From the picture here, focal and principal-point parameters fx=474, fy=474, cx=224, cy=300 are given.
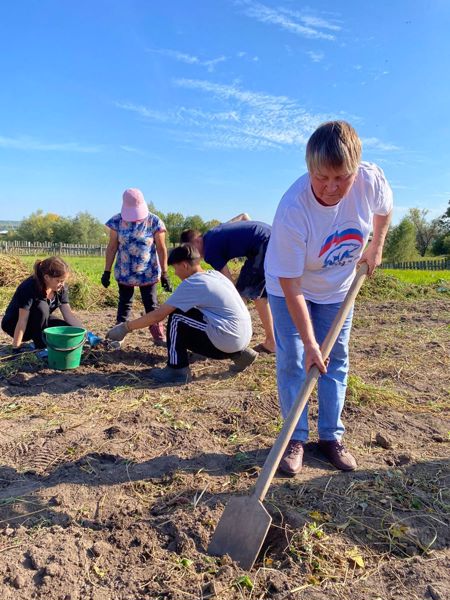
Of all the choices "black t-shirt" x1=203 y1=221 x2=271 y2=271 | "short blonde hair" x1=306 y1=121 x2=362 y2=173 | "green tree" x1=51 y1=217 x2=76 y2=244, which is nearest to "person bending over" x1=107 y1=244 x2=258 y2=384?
"black t-shirt" x1=203 y1=221 x2=271 y2=271

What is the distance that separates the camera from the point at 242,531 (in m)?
1.95

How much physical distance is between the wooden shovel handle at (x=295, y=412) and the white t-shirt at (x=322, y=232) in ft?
0.52

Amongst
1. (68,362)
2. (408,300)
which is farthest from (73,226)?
(68,362)

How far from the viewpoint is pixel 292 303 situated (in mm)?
2273

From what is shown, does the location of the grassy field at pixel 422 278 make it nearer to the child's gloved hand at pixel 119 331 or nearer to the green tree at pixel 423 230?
the child's gloved hand at pixel 119 331

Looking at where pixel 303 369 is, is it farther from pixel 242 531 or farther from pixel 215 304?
pixel 215 304

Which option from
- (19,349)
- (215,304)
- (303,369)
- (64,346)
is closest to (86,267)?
(19,349)

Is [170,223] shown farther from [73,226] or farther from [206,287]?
[206,287]

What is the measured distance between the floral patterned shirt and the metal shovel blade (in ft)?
10.8

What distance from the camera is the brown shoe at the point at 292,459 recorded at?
8.27 ft

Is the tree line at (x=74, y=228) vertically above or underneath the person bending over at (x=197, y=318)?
above

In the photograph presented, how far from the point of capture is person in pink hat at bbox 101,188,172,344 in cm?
486

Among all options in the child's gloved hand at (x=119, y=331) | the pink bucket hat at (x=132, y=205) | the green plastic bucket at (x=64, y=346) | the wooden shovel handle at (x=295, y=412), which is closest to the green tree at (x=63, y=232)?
the pink bucket hat at (x=132, y=205)

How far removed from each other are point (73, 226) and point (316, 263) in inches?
2536
